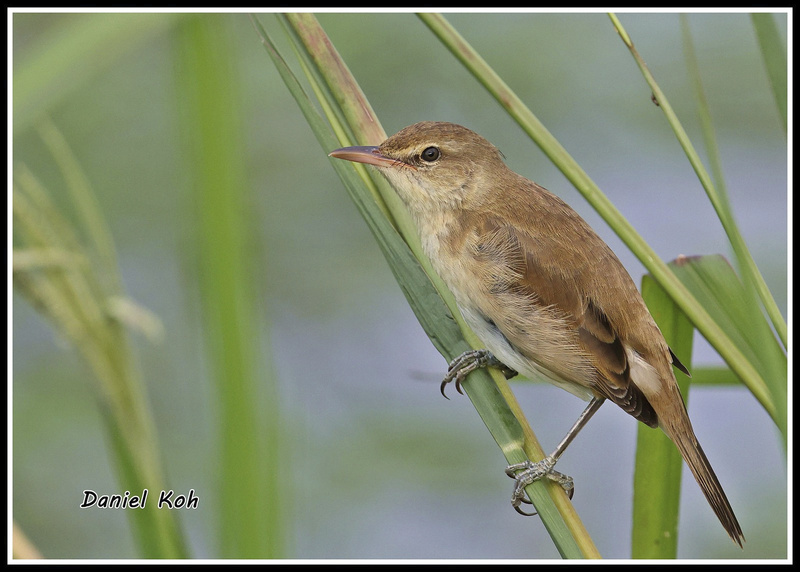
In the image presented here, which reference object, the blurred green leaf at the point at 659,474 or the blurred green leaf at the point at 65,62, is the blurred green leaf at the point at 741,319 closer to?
the blurred green leaf at the point at 659,474

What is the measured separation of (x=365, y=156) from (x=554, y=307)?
0.76 m

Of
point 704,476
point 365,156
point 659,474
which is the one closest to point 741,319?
point 659,474

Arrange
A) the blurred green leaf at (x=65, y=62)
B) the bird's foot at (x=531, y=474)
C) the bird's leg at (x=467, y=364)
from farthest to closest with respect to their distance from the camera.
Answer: the bird's leg at (x=467, y=364) → the bird's foot at (x=531, y=474) → the blurred green leaf at (x=65, y=62)

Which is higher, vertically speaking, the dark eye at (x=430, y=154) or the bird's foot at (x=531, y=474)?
the dark eye at (x=430, y=154)

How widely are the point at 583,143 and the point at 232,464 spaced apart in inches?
133

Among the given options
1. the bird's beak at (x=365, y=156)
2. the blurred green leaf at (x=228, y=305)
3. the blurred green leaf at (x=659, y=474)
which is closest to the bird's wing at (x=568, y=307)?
the blurred green leaf at (x=659, y=474)

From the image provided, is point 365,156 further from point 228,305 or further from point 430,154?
point 228,305

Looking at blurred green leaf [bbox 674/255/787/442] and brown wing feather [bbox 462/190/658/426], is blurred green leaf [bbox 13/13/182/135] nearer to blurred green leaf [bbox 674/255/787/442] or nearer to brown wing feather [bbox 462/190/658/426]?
brown wing feather [bbox 462/190/658/426]

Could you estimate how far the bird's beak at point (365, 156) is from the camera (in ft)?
6.54

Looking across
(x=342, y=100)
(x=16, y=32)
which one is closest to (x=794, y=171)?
(x=342, y=100)

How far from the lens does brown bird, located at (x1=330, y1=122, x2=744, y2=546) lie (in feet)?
7.35

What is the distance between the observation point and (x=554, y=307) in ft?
7.55
